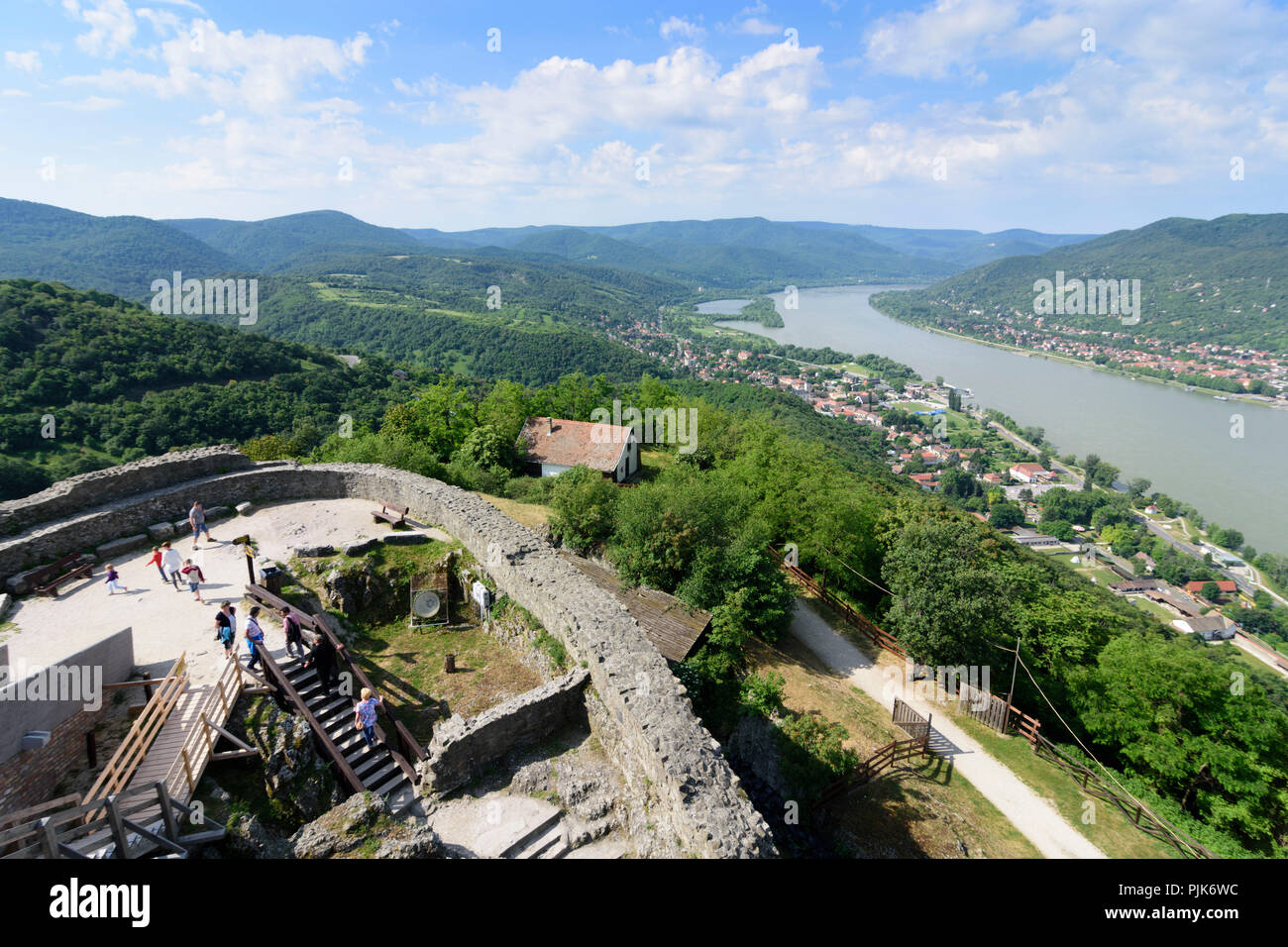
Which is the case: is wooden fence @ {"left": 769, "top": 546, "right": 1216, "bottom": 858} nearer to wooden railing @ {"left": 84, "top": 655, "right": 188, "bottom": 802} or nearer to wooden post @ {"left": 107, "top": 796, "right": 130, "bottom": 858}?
wooden post @ {"left": 107, "top": 796, "right": 130, "bottom": 858}

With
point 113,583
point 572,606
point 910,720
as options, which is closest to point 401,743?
point 572,606

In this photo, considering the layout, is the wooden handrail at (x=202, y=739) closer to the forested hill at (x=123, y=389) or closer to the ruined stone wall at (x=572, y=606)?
the ruined stone wall at (x=572, y=606)

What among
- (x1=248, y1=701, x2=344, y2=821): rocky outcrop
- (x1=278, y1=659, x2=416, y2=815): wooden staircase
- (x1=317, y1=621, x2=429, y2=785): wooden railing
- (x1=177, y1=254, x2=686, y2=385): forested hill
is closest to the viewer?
(x1=248, y1=701, x2=344, y2=821): rocky outcrop

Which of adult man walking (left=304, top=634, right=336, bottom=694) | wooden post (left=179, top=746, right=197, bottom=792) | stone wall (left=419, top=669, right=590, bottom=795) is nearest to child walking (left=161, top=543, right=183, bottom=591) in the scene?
adult man walking (left=304, top=634, right=336, bottom=694)

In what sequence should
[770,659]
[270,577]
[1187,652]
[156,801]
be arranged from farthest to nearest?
[770,659] → [1187,652] → [270,577] → [156,801]

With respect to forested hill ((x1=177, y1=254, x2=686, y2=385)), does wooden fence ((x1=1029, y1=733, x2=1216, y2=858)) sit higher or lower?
lower

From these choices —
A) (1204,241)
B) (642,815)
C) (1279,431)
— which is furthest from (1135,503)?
(1204,241)
